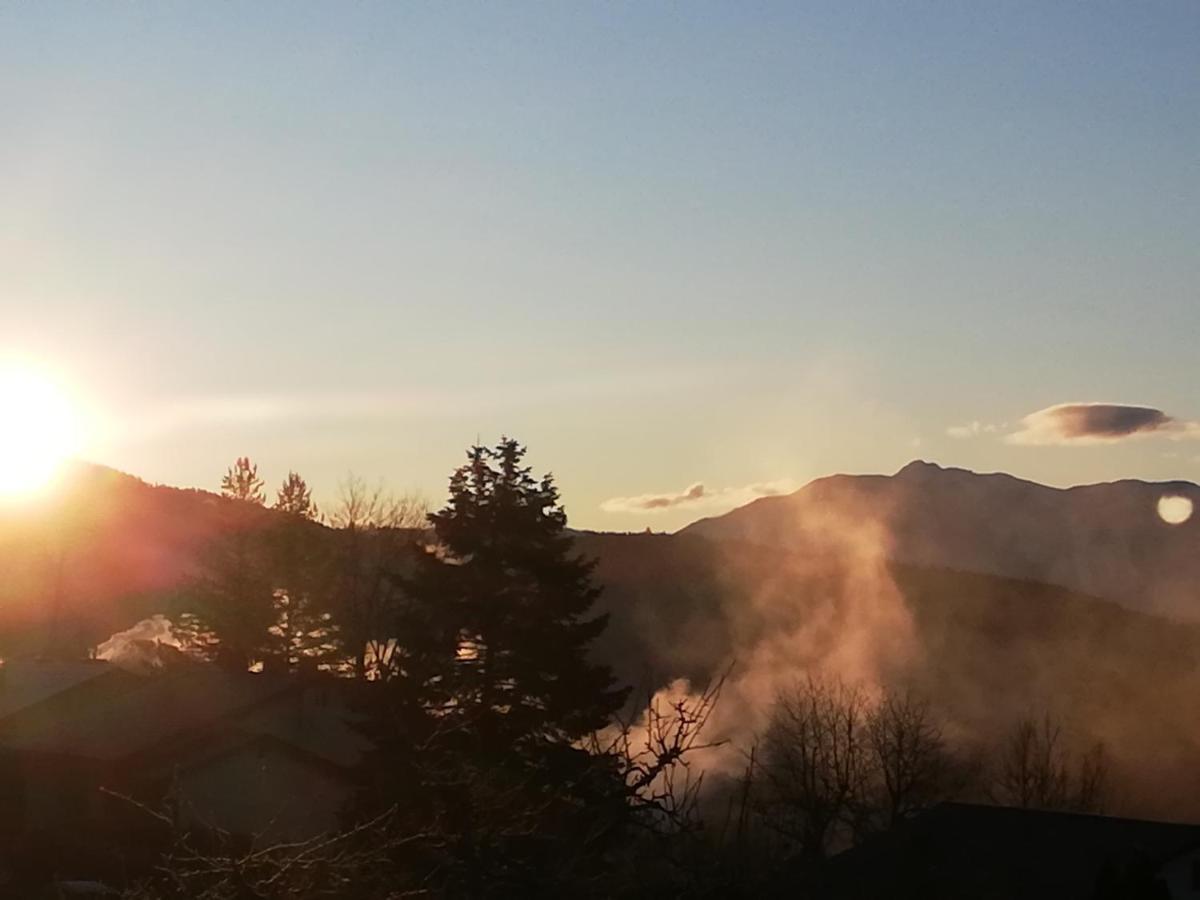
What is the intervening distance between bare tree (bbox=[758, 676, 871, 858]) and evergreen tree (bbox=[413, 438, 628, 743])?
14.6 m

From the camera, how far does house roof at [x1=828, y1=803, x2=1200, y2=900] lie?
3428cm

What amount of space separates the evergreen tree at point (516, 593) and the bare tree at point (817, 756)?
14564 mm

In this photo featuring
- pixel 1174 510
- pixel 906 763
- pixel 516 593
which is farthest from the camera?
pixel 1174 510

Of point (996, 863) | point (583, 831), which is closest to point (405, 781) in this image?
point (583, 831)

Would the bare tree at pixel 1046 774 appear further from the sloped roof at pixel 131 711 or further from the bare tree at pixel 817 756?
the sloped roof at pixel 131 711

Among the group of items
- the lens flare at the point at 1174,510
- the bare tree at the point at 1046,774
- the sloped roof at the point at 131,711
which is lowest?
the bare tree at the point at 1046,774

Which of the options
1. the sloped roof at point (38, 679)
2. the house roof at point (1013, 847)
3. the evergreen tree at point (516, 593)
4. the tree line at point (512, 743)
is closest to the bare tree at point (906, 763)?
the tree line at point (512, 743)

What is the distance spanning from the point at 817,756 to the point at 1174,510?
221ft

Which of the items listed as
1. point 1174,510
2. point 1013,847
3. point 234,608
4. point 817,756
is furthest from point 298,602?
point 1174,510

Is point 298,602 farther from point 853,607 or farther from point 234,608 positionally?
point 853,607

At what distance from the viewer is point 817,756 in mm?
58562

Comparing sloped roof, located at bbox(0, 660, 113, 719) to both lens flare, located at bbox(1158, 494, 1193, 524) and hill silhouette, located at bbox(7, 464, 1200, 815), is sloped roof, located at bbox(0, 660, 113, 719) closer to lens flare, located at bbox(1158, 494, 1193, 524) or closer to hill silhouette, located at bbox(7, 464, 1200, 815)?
hill silhouette, located at bbox(7, 464, 1200, 815)

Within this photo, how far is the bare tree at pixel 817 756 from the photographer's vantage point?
2028 inches

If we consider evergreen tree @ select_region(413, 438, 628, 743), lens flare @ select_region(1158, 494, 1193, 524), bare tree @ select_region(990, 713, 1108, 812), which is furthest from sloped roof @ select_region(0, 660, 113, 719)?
lens flare @ select_region(1158, 494, 1193, 524)
